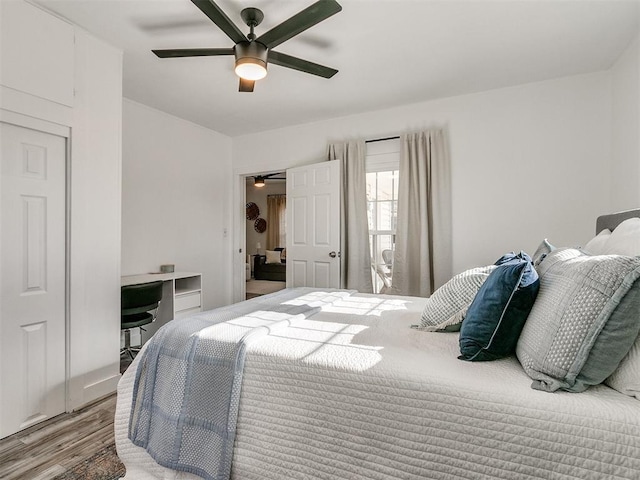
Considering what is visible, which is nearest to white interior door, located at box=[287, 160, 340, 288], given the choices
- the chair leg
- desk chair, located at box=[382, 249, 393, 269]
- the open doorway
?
desk chair, located at box=[382, 249, 393, 269]

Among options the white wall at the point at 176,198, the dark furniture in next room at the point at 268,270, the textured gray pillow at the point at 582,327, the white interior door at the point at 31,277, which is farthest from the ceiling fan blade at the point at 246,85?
the dark furniture in next room at the point at 268,270

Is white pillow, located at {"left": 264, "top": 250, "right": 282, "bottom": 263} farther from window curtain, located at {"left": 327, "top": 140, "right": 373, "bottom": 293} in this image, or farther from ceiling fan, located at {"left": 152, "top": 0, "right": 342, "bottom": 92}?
ceiling fan, located at {"left": 152, "top": 0, "right": 342, "bottom": 92}

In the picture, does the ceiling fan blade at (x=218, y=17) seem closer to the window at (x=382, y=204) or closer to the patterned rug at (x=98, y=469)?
the window at (x=382, y=204)

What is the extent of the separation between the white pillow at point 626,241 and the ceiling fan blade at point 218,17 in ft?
7.17

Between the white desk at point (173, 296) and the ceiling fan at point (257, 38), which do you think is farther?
the white desk at point (173, 296)

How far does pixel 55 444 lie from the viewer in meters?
1.83

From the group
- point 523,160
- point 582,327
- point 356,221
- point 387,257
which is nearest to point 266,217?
point 356,221

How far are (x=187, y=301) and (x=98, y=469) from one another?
193cm

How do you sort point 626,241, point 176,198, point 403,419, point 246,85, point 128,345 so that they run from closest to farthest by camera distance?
point 403,419
point 626,241
point 246,85
point 128,345
point 176,198

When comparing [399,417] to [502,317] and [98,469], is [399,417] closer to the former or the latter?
[502,317]

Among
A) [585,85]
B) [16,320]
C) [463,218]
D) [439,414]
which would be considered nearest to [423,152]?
[463,218]

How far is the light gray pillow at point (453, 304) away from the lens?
61.2 inches

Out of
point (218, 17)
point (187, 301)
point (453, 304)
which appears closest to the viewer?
point (453, 304)

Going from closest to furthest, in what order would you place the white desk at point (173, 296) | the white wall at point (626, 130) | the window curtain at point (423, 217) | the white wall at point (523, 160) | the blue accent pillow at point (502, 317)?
1. the blue accent pillow at point (502, 317)
2. the white wall at point (626, 130)
3. the white wall at point (523, 160)
4. the white desk at point (173, 296)
5. the window curtain at point (423, 217)
